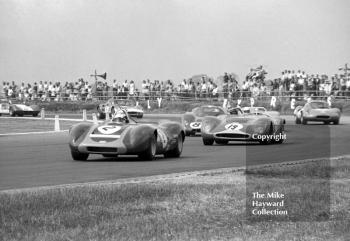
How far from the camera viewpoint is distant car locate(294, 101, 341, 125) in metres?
39.7

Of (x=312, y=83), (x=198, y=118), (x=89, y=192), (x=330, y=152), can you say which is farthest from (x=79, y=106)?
(x=89, y=192)

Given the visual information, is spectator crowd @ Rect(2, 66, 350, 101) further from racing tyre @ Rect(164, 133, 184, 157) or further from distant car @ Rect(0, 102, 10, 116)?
racing tyre @ Rect(164, 133, 184, 157)

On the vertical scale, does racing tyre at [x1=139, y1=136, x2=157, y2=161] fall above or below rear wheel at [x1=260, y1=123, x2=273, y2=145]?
above

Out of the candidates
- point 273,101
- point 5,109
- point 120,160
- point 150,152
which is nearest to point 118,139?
point 120,160

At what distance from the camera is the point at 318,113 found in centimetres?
3994

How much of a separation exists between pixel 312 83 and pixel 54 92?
1911 centimetres

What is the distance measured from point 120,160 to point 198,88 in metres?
36.5

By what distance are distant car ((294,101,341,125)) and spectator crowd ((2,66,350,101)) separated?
5.39m

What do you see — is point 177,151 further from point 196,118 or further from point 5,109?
point 5,109

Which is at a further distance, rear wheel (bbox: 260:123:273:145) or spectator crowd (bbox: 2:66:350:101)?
spectator crowd (bbox: 2:66:350:101)

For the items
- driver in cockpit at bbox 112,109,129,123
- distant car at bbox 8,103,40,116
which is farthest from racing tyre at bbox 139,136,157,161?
distant car at bbox 8,103,40,116

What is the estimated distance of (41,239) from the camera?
735cm

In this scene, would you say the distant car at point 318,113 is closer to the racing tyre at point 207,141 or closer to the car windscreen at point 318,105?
the car windscreen at point 318,105

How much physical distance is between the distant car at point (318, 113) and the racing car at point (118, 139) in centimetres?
2205
